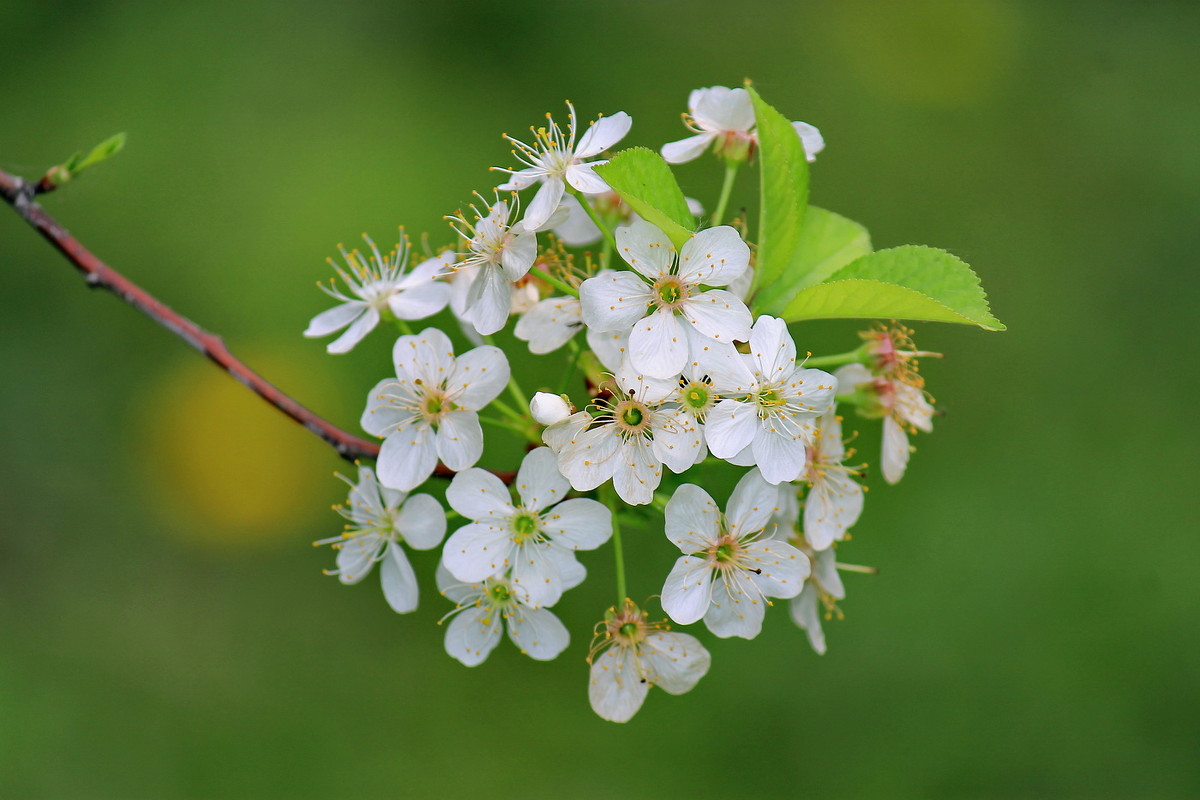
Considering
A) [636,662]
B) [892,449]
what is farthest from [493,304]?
[892,449]

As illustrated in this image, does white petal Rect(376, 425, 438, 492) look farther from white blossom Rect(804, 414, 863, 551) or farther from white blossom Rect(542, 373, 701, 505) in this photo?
white blossom Rect(804, 414, 863, 551)

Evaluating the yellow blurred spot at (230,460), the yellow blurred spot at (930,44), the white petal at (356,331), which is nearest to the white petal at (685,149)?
the white petal at (356,331)

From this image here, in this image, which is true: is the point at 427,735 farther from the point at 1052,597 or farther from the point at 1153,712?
the point at 1153,712

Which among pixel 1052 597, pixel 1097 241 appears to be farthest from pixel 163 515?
pixel 1097 241

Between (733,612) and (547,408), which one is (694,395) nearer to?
(547,408)

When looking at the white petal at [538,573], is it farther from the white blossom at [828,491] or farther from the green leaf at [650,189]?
the green leaf at [650,189]

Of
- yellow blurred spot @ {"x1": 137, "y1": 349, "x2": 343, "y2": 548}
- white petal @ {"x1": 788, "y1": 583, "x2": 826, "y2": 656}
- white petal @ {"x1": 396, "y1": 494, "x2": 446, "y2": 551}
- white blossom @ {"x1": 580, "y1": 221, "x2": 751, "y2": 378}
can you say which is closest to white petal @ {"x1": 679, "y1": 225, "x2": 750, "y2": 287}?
white blossom @ {"x1": 580, "y1": 221, "x2": 751, "y2": 378}
